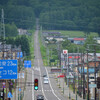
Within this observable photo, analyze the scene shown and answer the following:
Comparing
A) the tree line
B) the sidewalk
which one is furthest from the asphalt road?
the tree line

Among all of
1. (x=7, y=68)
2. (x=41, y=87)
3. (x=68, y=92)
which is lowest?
(x=41, y=87)

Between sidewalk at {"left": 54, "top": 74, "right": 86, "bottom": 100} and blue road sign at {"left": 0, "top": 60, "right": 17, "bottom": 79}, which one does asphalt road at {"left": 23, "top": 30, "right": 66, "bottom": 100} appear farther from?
blue road sign at {"left": 0, "top": 60, "right": 17, "bottom": 79}

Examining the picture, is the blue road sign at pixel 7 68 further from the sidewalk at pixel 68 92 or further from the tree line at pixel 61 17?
the tree line at pixel 61 17

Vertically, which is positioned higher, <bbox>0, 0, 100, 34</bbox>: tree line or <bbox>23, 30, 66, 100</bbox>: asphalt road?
<bbox>0, 0, 100, 34</bbox>: tree line

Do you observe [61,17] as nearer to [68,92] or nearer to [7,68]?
[68,92]

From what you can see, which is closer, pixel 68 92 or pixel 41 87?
pixel 68 92

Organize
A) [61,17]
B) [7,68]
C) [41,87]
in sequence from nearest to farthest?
[7,68]
[41,87]
[61,17]

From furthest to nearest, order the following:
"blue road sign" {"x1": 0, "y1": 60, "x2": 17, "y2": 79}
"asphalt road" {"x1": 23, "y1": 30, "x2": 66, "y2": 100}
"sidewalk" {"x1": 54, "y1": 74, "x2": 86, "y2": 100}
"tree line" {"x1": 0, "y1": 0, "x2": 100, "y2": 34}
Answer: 1. "tree line" {"x1": 0, "y1": 0, "x2": 100, "y2": 34}
2. "asphalt road" {"x1": 23, "y1": 30, "x2": 66, "y2": 100}
3. "sidewalk" {"x1": 54, "y1": 74, "x2": 86, "y2": 100}
4. "blue road sign" {"x1": 0, "y1": 60, "x2": 17, "y2": 79}

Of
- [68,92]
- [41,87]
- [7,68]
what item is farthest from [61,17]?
[7,68]

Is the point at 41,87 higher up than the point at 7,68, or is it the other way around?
the point at 7,68

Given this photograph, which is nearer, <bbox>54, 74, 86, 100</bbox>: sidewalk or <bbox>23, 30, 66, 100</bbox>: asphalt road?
<bbox>54, 74, 86, 100</bbox>: sidewalk

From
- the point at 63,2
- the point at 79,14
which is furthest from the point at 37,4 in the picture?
the point at 79,14

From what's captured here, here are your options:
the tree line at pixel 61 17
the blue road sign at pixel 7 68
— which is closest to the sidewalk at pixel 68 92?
the blue road sign at pixel 7 68

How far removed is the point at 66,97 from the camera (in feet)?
90.6
